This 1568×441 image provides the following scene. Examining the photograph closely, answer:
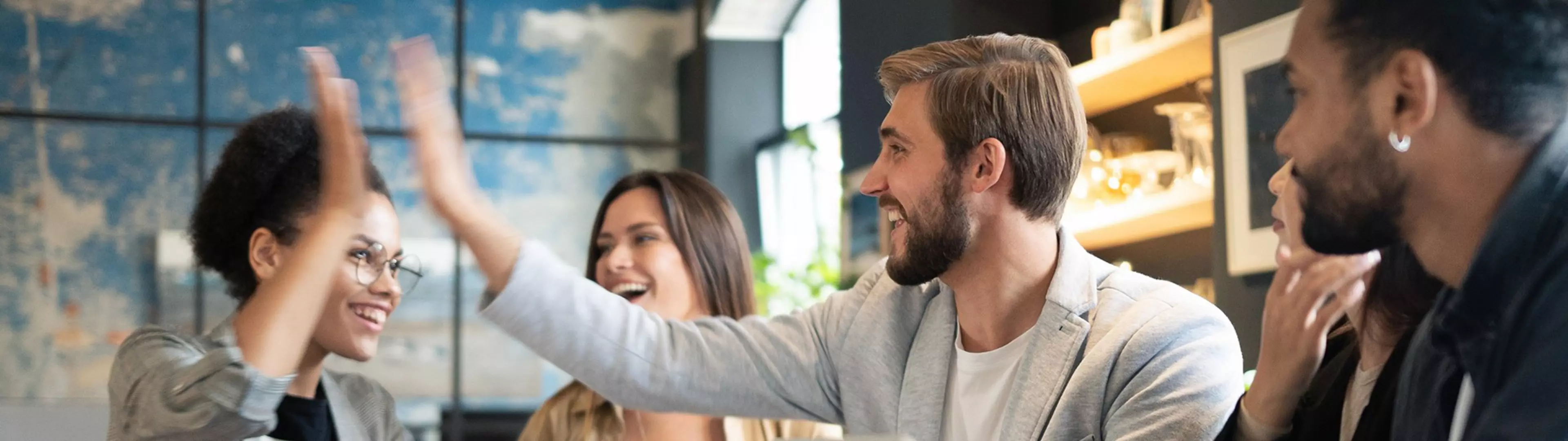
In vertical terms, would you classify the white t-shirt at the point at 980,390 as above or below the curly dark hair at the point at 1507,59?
below

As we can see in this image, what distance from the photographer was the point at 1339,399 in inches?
46.9

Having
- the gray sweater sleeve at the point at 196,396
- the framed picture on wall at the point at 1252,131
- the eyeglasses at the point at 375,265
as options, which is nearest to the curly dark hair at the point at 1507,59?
the gray sweater sleeve at the point at 196,396

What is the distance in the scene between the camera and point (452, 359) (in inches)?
239

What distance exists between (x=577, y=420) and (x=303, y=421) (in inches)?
30.7

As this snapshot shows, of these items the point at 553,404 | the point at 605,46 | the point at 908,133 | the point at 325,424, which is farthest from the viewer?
the point at 605,46

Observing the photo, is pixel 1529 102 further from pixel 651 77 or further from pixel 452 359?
pixel 651 77

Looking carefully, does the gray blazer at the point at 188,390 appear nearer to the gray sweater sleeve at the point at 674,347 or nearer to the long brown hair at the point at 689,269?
the gray sweater sleeve at the point at 674,347

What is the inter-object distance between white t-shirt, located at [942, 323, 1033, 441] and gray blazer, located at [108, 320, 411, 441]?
A: 880mm

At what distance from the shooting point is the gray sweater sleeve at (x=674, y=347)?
165cm

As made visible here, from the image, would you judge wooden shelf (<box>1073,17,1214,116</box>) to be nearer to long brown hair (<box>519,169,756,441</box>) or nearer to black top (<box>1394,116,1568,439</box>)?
long brown hair (<box>519,169,756,441</box>)

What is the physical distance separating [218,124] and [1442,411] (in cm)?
561

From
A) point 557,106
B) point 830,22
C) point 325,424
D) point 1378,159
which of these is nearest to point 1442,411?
point 1378,159

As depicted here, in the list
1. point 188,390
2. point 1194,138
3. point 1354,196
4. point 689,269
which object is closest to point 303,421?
point 188,390

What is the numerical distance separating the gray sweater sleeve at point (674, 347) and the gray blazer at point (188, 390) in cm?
35
